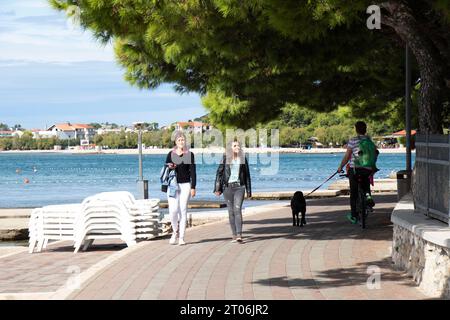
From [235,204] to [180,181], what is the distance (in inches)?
41.2

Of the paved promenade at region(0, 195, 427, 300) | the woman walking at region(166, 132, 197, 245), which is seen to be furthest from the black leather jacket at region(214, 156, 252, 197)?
the paved promenade at region(0, 195, 427, 300)

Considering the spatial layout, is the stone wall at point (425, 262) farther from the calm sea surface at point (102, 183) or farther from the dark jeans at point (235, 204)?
the calm sea surface at point (102, 183)

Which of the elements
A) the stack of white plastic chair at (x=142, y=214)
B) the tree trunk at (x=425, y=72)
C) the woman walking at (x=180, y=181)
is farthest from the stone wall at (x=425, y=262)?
the stack of white plastic chair at (x=142, y=214)

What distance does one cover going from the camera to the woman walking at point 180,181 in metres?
14.7

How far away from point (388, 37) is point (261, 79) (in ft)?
13.9

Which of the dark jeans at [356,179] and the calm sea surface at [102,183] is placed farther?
the calm sea surface at [102,183]

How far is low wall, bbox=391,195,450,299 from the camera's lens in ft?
28.8

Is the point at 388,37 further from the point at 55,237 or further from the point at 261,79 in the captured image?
the point at 55,237

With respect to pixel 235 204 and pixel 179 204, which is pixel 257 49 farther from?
pixel 179 204

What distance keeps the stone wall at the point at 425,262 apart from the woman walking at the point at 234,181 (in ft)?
13.1

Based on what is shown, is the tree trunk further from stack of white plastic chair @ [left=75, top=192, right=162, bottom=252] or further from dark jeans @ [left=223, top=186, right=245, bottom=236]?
stack of white plastic chair @ [left=75, top=192, right=162, bottom=252]

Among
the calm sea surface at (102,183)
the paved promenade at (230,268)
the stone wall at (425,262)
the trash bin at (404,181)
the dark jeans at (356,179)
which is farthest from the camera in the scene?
the calm sea surface at (102,183)

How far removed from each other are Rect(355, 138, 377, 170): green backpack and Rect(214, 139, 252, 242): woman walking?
2.64m

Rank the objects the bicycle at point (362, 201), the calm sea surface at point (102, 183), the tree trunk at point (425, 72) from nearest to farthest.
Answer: the tree trunk at point (425, 72), the bicycle at point (362, 201), the calm sea surface at point (102, 183)
